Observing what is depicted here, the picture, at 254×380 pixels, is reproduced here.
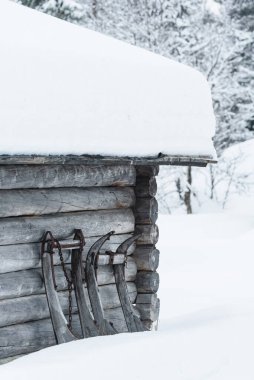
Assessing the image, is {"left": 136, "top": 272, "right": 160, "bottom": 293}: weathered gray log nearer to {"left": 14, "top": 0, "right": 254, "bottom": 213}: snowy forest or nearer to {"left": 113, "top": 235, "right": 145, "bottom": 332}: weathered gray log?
{"left": 113, "top": 235, "right": 145, "bottom": 332}: weathered gray log

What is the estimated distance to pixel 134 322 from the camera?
611 cm

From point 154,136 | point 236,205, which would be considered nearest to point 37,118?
point 154,136

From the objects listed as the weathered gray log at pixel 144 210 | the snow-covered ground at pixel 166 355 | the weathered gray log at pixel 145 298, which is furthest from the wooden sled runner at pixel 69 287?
the weathered gray log at pixel 145 298

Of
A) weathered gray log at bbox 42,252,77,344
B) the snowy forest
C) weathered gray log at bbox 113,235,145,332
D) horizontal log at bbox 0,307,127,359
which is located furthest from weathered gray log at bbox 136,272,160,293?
the snowy forest

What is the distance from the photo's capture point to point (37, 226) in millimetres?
5508

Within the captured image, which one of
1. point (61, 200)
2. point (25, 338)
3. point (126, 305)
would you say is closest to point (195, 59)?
point (126, 305)

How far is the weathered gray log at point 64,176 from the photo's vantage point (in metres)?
5.24

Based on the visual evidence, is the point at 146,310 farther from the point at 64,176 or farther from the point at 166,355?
the point at 166,355

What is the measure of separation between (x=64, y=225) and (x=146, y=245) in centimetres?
119

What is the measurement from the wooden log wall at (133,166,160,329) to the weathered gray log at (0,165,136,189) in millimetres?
151

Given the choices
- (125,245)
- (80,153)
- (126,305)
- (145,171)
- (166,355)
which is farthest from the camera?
(145,171)

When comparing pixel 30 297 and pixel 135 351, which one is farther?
pixel 30 297

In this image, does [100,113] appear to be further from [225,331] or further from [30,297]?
[225,331]

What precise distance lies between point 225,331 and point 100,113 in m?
1.88
